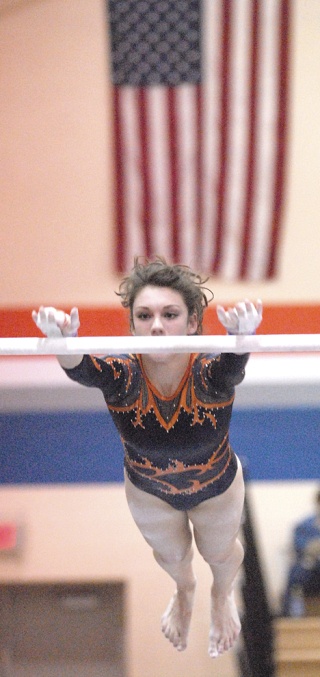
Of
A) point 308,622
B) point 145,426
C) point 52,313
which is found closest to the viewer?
point 52,313

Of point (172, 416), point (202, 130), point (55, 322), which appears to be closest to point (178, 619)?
point (172, 416)

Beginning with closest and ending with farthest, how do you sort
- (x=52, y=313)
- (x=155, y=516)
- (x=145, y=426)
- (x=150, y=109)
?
(x=52, y=313)
(x=145, y=426)
(x=155, y=516)
(x=150, y=109)

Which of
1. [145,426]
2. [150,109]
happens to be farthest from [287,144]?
[145,426]

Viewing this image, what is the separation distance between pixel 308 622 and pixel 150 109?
2.49m

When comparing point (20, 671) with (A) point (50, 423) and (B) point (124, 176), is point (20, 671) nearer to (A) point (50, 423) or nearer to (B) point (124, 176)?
(A) point (50, 423)

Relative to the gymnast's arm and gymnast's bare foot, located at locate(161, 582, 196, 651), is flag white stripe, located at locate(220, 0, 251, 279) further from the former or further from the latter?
the gymnast's arm

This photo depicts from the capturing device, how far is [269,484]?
3.47 metres

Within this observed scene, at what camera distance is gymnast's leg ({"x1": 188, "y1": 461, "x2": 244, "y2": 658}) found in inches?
72.6

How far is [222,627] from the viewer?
2.17 meters

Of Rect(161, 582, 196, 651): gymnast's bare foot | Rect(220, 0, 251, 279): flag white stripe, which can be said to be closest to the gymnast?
Rect(161, 582, 196, 651): gymnast's bare foot

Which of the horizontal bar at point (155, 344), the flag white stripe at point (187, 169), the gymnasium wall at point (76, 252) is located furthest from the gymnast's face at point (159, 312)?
the flag white stripe at point (187, 169)

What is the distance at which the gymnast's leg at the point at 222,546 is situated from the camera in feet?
6.05

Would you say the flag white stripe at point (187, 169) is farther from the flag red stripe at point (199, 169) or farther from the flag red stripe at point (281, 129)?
the flag red stripe at point (281, 129)

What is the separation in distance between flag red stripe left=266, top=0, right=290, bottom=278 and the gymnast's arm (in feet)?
8.05
